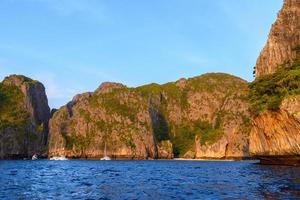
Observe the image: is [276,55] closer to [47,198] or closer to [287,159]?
[287,159]

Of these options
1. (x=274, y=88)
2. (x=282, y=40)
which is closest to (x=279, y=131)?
(x=274, y=88)

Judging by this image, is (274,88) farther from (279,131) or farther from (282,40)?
(282,40)

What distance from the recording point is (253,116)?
112 m

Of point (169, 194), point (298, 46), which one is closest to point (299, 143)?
point (298, 46)

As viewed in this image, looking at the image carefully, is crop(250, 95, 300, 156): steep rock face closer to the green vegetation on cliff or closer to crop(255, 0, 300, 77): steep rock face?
the green vegetation on cliff

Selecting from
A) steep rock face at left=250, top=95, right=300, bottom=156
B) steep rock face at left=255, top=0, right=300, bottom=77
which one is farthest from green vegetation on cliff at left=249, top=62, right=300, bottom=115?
steep rock face at left=255, top=0, right=300, bottom=77

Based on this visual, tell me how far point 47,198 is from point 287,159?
229 feet

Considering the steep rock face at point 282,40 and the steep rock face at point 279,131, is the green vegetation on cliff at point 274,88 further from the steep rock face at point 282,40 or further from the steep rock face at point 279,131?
the steep rock face at point 282,40

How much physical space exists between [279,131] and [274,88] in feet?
36.1

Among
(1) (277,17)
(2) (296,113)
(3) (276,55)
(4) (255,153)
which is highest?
(1) (277,17)

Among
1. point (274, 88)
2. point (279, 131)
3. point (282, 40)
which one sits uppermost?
point (282, 40)

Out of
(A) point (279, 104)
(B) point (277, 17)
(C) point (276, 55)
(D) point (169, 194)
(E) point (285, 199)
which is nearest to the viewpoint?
(E) point (285, 199)

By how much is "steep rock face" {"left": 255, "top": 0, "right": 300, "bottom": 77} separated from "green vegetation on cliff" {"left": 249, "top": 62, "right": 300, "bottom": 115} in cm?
1923

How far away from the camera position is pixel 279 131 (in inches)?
3853
